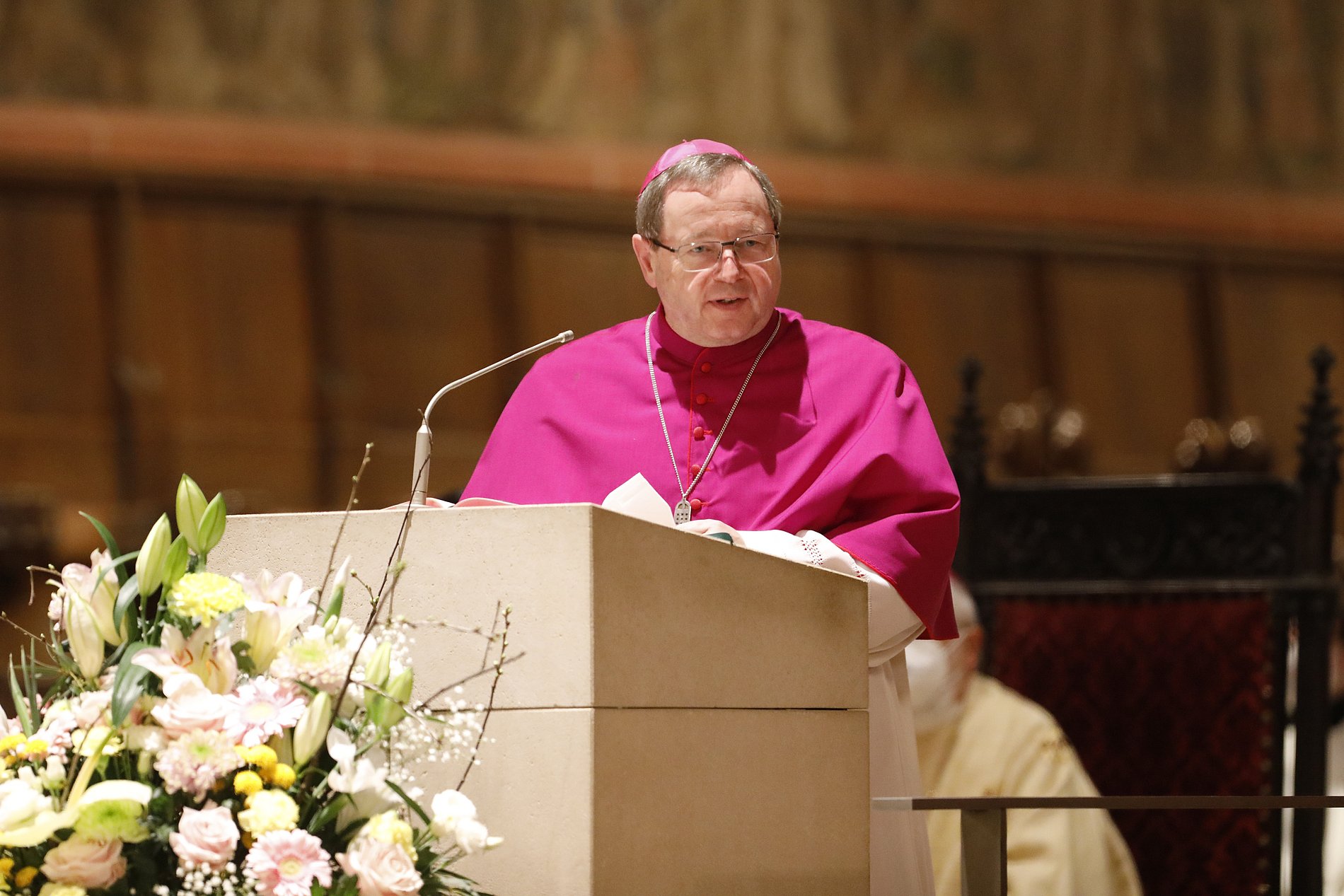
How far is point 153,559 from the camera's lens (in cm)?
216

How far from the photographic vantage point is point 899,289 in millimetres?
9836

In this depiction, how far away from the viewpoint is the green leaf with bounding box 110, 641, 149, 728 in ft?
6.66

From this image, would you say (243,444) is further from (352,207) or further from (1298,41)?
(1298,41)

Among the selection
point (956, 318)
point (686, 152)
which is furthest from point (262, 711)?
point (956, 318)

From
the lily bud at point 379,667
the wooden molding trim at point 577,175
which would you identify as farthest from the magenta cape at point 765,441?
the wooden molding trim at point 577,175

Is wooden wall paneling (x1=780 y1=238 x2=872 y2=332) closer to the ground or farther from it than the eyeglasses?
farther from it

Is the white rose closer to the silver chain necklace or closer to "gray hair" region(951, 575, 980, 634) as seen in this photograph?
the silver chain necklace

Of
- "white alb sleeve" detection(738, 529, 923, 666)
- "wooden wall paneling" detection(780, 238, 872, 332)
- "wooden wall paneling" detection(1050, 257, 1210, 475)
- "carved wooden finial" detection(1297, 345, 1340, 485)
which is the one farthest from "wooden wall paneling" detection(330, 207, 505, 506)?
"white alb sleeve" detection(738, 529, 923, 666)

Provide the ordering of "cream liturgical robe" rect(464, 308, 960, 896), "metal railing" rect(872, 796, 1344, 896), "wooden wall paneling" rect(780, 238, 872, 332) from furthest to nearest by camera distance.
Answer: "wooden wall paneling" rect(780, 238, 872, 332)
"cream liturgical robe" rect(464, 308, 960, 896)
"metal railing" rect(872, 796, 1344, 896)

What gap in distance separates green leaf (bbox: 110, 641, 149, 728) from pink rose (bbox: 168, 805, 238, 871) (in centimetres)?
13

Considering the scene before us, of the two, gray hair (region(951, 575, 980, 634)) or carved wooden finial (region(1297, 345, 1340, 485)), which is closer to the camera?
Answer: gray hair (region(951, 575, 980, 634))

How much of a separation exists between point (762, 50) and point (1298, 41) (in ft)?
11.3

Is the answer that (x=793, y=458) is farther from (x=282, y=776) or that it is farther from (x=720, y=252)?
(x=282, y=776)

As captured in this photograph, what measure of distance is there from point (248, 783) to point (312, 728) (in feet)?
0.33
